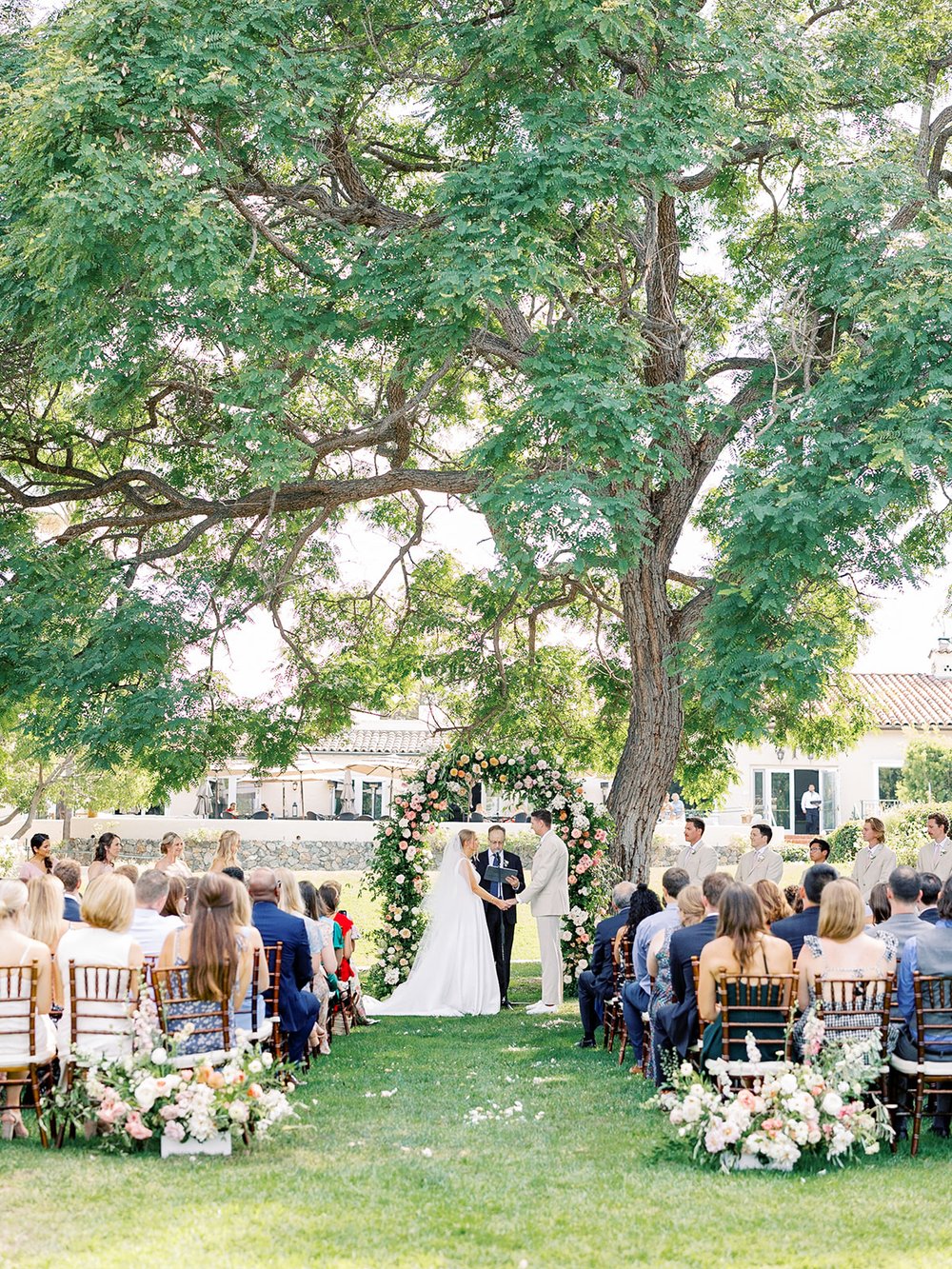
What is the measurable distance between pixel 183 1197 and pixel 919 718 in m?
35.0

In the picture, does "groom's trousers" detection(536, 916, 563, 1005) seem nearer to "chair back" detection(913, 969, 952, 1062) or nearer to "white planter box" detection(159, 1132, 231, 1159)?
"chair back" detection(913, 969, 952, 1062)

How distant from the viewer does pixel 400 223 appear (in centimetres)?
1301

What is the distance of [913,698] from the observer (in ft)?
131

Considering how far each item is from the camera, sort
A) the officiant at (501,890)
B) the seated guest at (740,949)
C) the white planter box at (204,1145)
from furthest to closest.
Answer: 1. the officiant at (501,890)
2. the seated guest at (740,949)
3. the white planter box at (204,1145)

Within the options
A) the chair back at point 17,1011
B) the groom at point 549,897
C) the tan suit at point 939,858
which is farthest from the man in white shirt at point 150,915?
the tan suit at point 939,858

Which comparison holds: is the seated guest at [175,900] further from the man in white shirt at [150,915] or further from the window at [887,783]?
the window at [887,783]

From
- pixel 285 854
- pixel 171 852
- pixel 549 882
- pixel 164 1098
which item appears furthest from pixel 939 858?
pixel 285 854

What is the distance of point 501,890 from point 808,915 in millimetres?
5781

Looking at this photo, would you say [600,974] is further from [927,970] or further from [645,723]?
[645,723]

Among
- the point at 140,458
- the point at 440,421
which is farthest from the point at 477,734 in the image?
the point at 140,458

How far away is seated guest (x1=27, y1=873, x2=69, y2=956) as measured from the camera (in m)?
7.86

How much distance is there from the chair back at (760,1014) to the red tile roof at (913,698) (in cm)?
3075

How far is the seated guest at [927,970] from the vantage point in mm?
7094

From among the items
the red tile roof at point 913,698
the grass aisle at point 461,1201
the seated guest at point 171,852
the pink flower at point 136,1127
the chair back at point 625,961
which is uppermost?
the red tile roof at point 913,698
